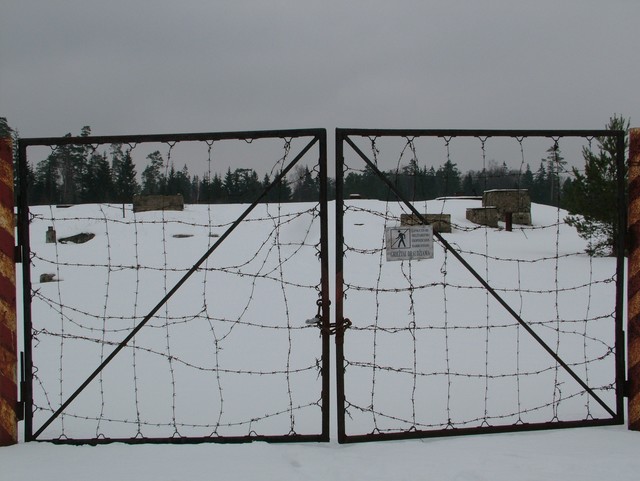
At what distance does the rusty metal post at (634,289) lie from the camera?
12.3 feet

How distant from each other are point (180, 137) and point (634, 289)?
11.9 ft

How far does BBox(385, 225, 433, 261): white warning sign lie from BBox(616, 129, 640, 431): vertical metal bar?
5.12 ft

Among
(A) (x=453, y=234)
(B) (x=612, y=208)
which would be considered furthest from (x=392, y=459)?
(A) (x=453, y=234)

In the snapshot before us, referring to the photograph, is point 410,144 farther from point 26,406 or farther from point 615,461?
point 26,406

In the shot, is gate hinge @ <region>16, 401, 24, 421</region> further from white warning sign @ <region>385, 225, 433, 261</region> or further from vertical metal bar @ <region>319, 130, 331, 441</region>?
white warning sign @ <region>385, 225, 433, 261</region>

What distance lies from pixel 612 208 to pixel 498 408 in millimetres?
12770

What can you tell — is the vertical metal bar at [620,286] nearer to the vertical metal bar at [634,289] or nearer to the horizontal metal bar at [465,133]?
the vertical metal bar at [634,289]

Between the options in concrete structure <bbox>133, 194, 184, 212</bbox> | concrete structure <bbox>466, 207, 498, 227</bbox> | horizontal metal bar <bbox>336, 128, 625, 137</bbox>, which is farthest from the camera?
concrete structure <bbox>133, 194, 184, 212</bbox>

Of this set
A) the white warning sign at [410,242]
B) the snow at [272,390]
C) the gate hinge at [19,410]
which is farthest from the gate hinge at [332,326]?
the gate hinge at [19,410]

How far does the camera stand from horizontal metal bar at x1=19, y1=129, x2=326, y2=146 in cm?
361

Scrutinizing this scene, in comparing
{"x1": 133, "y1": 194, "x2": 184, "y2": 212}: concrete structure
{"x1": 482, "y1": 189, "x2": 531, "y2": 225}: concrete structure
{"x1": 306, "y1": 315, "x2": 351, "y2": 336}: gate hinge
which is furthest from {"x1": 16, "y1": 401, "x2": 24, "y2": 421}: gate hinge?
{"x1": 482, "y1": 189, "x2": 531, "y2": 225}: concrete structure

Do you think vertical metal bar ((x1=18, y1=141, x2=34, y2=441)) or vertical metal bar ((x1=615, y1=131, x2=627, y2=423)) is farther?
vertical metal bar ((x1=615, y1=131, x2=627, y2=423))

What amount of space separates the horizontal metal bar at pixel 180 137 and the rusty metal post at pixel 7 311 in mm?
244

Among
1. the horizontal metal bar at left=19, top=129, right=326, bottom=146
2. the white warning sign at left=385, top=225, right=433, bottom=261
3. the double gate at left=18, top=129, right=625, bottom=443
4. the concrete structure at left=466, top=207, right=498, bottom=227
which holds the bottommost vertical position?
the double gate at left=18, top=129, right=625, bottom=443
